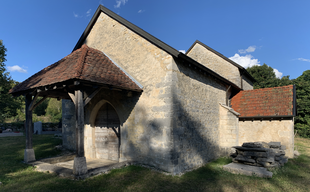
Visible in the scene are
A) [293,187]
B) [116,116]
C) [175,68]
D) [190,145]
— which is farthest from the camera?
[116,116]

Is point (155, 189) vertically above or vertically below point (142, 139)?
below

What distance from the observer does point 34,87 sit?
6.30 m

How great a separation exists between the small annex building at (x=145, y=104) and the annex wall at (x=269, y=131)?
0.14ft

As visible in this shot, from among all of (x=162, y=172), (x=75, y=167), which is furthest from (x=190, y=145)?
(x=75, y=167)

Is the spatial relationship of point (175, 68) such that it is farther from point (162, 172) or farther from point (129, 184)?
point (129, 184)

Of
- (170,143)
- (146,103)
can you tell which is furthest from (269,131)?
(146,103)

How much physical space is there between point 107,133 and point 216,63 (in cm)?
979

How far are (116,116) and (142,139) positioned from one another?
1.99m

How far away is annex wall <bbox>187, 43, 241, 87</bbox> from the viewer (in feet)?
42.6

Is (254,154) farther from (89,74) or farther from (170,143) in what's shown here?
(89,74)

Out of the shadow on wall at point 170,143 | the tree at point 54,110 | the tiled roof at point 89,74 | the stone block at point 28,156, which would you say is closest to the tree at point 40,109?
the tree at point 54,110

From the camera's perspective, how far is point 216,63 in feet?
46.2

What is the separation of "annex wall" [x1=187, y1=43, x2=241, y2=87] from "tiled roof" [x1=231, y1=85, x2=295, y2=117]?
181 cm

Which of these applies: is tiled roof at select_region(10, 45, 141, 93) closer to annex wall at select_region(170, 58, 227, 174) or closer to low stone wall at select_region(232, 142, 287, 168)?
annex wall at select_region(170, 58, 227, 174)
